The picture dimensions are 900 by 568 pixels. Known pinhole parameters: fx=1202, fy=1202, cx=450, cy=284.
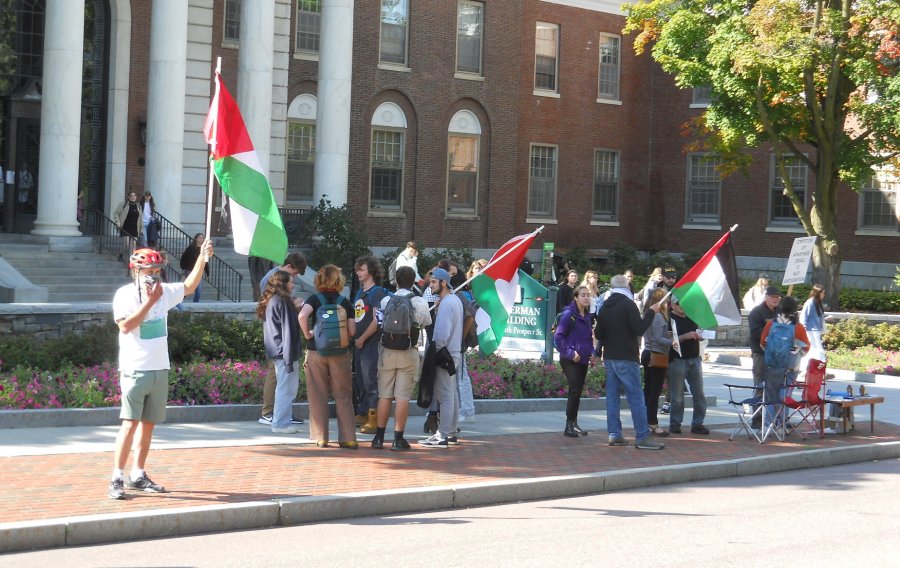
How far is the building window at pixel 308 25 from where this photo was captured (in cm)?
3256

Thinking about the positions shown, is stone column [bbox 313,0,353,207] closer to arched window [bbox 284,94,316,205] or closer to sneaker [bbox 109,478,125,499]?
arched window [bbox 284,94,316,205]

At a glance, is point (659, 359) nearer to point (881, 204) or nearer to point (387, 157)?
point (387, 157)

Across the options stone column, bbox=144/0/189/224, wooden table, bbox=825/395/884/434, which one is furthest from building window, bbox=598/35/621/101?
wooden table, bbox=825/395/884/434

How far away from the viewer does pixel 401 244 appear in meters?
34.8

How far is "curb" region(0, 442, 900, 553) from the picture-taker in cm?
841

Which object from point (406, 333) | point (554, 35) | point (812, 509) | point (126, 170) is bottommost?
point (812, 509)

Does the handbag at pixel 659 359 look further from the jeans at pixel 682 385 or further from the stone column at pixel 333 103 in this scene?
the stone column at pixel 333 103

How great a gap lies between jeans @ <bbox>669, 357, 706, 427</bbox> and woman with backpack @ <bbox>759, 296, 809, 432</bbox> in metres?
0.78

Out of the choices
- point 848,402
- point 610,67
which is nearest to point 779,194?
point 610,67

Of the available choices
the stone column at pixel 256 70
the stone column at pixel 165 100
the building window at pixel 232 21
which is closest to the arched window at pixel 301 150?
the building window at pixel 232 21

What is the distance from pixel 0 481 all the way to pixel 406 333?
411 centimetres

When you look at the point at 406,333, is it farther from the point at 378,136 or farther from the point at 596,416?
the point at 378,136

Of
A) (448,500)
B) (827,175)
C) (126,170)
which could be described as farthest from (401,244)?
(448,500)

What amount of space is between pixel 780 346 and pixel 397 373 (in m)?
5.05
